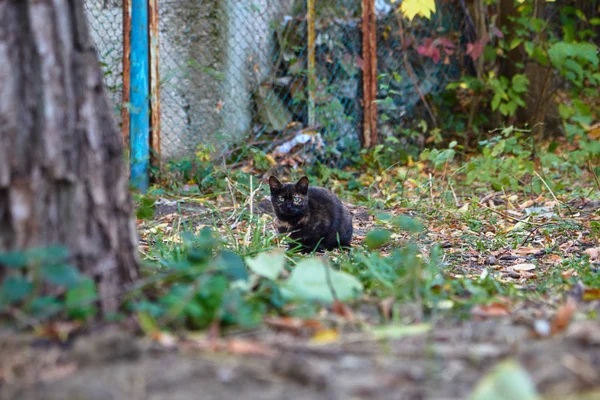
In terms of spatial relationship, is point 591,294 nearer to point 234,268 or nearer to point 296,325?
point 296,325

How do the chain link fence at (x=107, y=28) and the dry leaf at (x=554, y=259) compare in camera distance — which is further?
the chain link fence at (x=107, y=28)

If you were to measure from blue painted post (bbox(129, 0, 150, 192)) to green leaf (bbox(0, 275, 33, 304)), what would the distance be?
4.51 m

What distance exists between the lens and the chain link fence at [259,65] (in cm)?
685

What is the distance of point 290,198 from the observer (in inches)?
186

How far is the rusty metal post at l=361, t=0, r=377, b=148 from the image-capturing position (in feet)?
23.7

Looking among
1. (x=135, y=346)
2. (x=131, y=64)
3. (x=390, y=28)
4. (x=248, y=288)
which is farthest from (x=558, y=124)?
(x=135, y=346)

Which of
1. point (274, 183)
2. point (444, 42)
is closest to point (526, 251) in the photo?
point (274, 183)

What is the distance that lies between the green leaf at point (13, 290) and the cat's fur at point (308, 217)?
9.60ft

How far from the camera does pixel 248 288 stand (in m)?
2.11

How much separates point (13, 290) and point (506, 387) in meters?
1.11

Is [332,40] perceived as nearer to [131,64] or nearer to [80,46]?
[131,64]

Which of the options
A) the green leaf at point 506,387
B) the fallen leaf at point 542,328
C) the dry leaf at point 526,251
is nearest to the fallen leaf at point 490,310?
the fallen leaf at point 542,328

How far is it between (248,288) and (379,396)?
0.75 m

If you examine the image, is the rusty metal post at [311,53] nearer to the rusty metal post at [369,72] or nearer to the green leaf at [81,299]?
the rusty metal post at [369,72]
